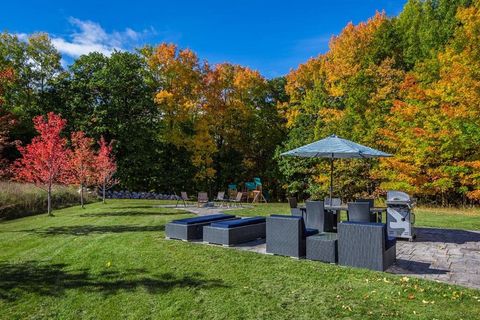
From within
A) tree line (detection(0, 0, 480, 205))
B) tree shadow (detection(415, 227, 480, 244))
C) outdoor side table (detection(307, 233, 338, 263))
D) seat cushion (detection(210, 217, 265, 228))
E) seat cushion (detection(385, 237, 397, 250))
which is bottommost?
tree shadow (detection(415, 227, 480, 244))

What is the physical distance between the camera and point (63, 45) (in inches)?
1058

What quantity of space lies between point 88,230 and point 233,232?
4.13 m

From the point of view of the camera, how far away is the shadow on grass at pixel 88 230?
8680 millimetres

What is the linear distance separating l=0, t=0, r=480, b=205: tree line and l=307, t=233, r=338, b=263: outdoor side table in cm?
1294

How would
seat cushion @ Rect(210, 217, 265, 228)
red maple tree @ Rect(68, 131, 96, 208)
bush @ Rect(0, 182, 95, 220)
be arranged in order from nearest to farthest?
seat cushion @ Rect(210, 217, 265, 228)
bush @ Rect(0, 182, 95, 220)
red maple tree @ Rect(68, 131, 96, 208)

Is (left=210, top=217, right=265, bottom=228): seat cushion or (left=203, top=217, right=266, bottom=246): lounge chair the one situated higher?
(left=210, top=217, right=265, bottom=228): seat cushion

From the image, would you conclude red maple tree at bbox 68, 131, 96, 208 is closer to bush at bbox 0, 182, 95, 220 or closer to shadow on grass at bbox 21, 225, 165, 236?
bush at bbox 0, 182, 95, 220

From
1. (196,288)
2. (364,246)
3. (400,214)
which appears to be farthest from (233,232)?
(400,214)

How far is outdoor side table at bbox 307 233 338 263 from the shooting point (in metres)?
5.56

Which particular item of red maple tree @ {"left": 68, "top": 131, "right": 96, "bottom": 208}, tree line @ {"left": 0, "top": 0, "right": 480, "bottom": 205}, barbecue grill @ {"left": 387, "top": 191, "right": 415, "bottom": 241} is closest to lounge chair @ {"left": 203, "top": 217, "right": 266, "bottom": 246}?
barbecue grill @ {"left": 387, "top": 191, "right": 415, "bottom": 241}

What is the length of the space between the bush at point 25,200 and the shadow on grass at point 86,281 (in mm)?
8324

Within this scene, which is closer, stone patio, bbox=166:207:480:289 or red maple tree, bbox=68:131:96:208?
stone patio, bbox=166:207:480:289

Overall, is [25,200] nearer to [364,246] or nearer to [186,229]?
[186,229]

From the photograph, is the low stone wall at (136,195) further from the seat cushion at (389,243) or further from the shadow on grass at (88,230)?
the seat cushion at (389,243)
